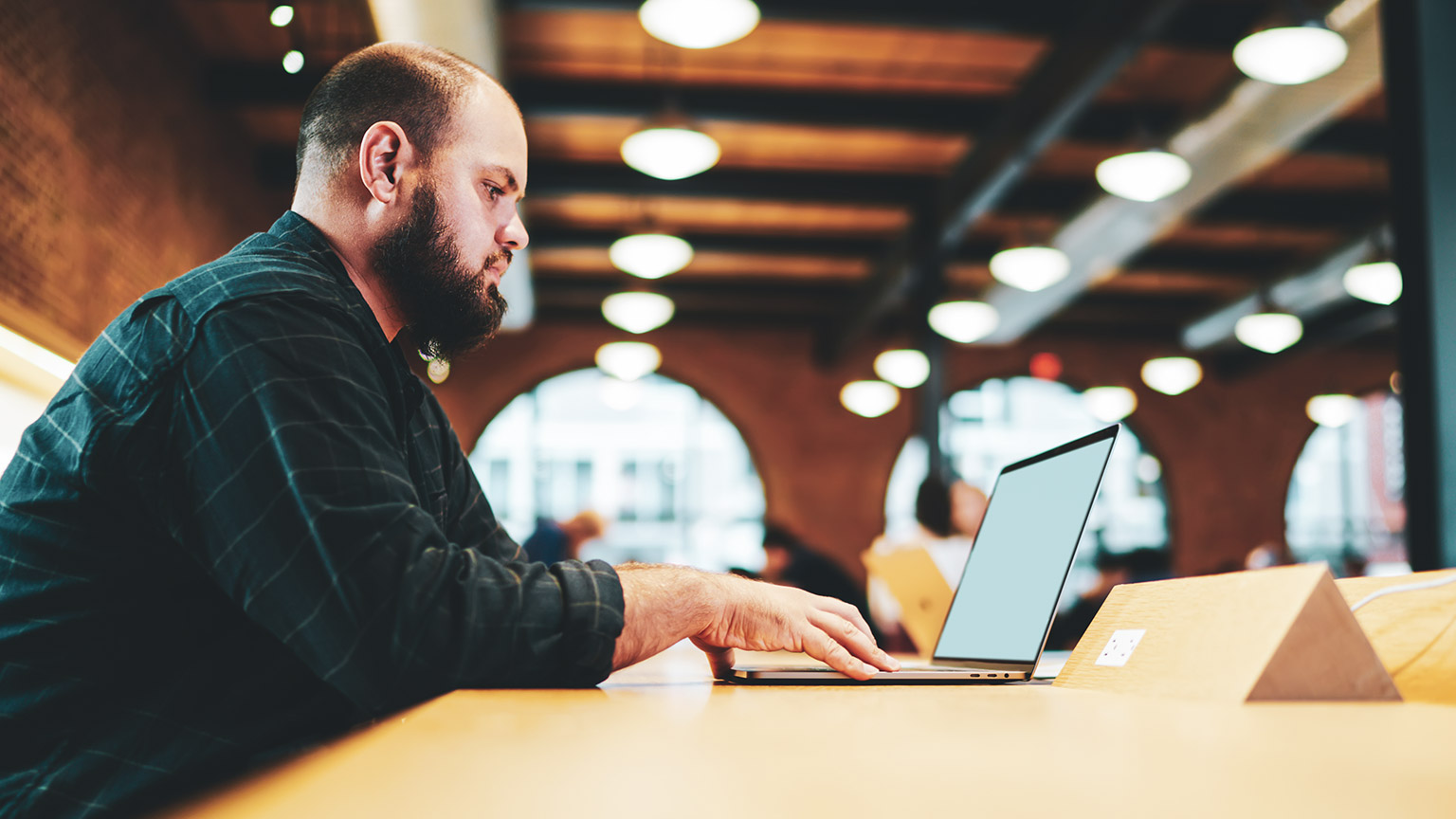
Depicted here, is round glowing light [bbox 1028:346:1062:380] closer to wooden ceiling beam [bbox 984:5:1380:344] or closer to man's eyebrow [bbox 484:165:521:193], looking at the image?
wooden ceiling beam [bbox 984:5:1380:344]

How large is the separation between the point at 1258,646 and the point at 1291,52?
3768 mm

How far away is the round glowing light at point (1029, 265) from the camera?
6.21 meters

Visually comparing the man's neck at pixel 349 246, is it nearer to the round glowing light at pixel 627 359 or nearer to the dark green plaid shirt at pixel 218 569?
the dark green plaid shirt at pixel 218 569

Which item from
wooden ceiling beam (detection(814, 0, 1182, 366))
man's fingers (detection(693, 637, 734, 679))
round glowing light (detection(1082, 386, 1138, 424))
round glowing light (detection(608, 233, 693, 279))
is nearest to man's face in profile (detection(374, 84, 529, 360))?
man's fingers (detection(693, 637, 734, 679))

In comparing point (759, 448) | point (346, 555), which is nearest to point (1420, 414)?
point (346, 555)

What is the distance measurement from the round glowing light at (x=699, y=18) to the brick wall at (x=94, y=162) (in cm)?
213

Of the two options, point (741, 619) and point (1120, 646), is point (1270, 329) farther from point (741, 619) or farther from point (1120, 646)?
point (741, 619)

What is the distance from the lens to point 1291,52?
12.7ft

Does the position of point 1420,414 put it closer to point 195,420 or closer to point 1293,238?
point 195,420

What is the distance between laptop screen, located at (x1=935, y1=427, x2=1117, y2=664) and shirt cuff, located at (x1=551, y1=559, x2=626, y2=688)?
55 centimetres

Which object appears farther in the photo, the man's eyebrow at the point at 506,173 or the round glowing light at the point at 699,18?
the round glowing light at the point at 699,18

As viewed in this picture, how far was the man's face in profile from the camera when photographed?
1.20m

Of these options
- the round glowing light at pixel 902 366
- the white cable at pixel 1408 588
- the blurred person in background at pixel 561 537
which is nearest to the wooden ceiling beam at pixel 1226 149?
the round glowing light at pixel 902 366

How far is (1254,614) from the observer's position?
2.96 ft
